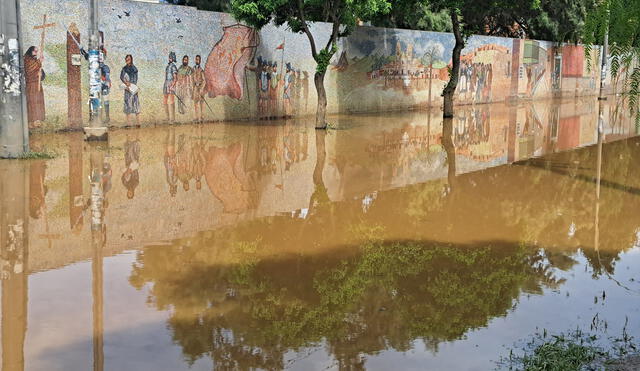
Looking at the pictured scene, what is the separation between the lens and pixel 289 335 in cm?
547

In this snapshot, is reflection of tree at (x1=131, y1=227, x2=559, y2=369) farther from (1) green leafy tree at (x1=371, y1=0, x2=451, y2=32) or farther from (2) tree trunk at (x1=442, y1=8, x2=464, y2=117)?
(1) green leafy tree at (x1=371, y1=0, x2=451, y2=32)

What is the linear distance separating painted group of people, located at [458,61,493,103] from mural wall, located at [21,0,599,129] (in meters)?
0.05

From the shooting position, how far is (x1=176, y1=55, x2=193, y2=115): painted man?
20359mm

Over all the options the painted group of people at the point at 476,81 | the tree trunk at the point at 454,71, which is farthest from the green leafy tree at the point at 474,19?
the painted group of people at the point at 476,81

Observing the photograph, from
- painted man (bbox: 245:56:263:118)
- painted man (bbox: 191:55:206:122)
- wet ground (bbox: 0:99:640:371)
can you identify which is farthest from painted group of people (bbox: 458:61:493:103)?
wet ground (bbox: 0:99:640:371)

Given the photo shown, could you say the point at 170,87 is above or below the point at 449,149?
above

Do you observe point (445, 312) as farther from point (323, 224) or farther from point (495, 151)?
point (495, 151)

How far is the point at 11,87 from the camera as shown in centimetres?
1241

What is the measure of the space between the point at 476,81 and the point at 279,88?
13.4m

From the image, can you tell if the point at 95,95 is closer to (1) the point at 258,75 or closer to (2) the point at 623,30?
(1) the point at 258,75

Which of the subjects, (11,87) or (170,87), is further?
(170,87)

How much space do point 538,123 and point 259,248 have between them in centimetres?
1842

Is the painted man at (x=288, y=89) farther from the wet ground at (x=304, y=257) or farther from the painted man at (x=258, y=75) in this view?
the wet ground at (x=304, y=257)

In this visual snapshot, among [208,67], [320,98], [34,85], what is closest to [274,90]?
[208,67]
